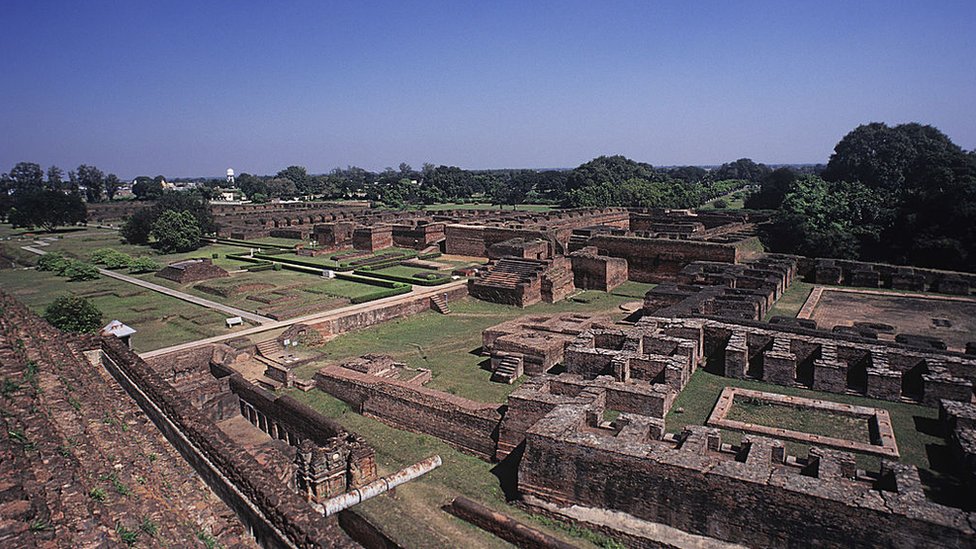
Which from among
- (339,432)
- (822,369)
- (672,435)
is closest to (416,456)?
(339,432)

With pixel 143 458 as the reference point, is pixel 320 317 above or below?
below

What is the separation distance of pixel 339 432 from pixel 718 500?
23.2 ft

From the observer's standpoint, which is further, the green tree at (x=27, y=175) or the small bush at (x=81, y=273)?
the green tree at (x=27, y=175)

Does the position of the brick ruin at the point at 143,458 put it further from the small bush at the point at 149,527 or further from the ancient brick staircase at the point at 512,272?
the ancient brick staircase at the point at 512,272

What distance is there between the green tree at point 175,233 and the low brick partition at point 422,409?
107ft

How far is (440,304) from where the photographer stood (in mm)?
23203

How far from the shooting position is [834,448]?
10.0 metres

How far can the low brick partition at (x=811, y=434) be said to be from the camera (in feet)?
32.7

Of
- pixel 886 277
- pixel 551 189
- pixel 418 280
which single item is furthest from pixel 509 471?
pixel 551 189

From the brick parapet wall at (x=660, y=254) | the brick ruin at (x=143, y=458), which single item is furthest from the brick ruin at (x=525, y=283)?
the brick ruin at (x=143, y=458)

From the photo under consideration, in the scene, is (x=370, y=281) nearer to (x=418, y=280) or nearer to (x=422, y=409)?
(x=418, y=280)

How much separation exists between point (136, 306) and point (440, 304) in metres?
14.1

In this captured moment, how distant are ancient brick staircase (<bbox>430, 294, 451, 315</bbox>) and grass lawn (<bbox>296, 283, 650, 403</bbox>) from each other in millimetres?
238

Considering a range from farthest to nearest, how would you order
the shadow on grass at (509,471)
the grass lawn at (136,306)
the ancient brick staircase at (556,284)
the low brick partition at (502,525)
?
1. the ancient brick staircase at (556,284)
2. the grass lawn at (136,306)
3. the shadow on grass at (509,471)
4. the low brick partition at (502,525)
